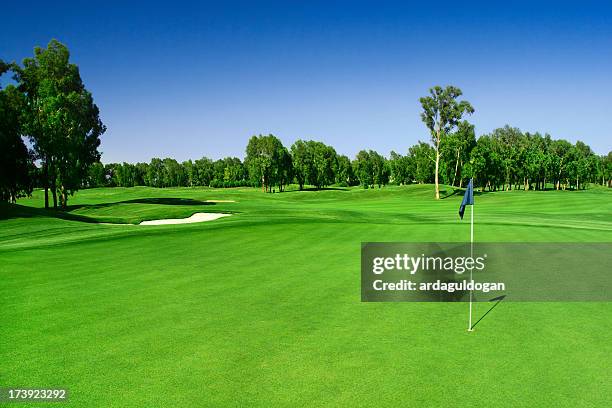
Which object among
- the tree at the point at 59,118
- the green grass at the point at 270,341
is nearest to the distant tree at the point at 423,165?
the tree at the point at 59,118

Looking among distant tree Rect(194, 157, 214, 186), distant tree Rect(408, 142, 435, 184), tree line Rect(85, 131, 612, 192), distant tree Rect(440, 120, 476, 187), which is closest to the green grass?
tree line Rect(85, 131, 612, 192)

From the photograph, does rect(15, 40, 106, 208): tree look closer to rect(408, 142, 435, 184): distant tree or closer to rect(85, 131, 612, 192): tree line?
rect(85, 131, 612, 192): tree line

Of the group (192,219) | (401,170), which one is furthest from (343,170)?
(192,219)

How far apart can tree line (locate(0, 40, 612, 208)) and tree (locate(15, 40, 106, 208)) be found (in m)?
0.12

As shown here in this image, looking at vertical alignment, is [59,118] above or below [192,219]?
above

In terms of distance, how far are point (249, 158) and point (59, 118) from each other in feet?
218

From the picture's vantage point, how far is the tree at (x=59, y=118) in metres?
48.6

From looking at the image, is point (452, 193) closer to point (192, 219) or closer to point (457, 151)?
point (457, 151)

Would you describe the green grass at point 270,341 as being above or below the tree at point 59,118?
below

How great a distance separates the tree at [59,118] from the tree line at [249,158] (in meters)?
0.12

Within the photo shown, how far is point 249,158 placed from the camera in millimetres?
113375

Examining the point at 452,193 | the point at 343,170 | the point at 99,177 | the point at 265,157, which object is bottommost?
the point at 452,193

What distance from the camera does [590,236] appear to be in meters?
22.6

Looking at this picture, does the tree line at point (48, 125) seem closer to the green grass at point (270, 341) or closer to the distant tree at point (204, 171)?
the green grass at point (270, 341)
